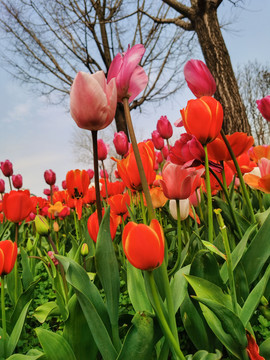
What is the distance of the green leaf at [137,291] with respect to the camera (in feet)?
2.23

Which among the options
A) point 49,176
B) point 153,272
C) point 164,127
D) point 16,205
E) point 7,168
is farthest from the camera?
point 7,168

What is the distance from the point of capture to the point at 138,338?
539 mm

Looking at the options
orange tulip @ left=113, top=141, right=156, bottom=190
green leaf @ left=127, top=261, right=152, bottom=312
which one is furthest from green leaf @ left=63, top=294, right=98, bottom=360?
orange tulip @ left=113, top=141, right=156, bottom=190

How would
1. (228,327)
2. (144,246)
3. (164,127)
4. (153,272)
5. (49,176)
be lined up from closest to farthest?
1. (144,246)
2. (228,327)
3. (153,272)
4. (164,127)
5. (49,176)

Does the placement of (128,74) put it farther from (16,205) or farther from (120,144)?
(120,144)

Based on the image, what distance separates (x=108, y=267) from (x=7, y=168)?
216 cm

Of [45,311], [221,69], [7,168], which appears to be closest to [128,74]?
[45,311]

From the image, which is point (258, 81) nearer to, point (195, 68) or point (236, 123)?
point (236, 123)

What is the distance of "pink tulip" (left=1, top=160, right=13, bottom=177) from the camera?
99.3 inches

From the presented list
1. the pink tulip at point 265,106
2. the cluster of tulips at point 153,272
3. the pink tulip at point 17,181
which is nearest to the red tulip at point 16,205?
the cluster of tulips at point 153,272

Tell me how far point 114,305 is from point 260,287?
28 centimetres

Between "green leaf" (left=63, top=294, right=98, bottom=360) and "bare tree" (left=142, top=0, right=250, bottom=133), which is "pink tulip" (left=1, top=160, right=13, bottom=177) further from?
"bare tree" (left=142, top=0, right=250, bottom=133)

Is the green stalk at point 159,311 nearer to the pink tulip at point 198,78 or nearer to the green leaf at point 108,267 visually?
the green leaf at point 108,267

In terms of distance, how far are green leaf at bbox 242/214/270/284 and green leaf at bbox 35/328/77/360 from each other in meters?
0.45
